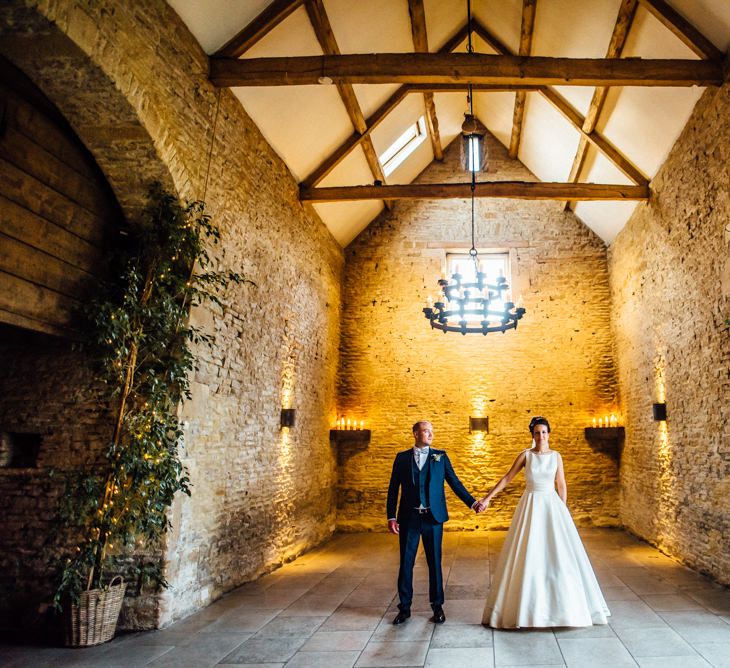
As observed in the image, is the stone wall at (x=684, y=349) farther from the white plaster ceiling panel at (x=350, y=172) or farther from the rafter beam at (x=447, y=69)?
the white plaster ceiling panel at (x=350, y=172)

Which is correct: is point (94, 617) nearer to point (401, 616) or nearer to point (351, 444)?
point (401, 616)

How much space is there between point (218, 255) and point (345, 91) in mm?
2752

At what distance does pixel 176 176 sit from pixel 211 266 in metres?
0.73

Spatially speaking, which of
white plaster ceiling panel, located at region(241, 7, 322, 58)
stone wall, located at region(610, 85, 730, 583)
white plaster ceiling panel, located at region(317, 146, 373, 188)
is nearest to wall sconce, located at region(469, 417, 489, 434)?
stone wall, located at region(610, 85, 730, 583)

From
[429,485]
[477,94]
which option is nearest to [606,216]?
[477,94]

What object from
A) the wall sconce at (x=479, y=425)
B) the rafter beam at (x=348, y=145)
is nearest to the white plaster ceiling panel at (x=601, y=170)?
the rafter beam at (x=348, y=145)

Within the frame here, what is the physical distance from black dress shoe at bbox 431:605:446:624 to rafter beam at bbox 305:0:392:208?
15.7ft

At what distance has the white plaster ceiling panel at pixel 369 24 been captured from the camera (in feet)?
18.1

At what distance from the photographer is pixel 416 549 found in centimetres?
378

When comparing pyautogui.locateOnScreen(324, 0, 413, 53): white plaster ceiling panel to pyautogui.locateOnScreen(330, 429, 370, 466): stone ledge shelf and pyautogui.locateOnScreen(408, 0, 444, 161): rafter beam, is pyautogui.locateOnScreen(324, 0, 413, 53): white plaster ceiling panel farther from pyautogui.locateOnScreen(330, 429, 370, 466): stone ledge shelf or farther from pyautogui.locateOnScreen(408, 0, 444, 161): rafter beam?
pyautogui.locateOnScreen(330, 429, 370, 466): stone ledge shelf

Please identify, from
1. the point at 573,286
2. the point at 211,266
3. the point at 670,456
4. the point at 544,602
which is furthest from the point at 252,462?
the point at 573,286

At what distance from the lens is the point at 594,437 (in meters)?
8.17

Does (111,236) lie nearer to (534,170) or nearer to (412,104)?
(412,104)

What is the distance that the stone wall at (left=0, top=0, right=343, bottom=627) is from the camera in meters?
3.45
